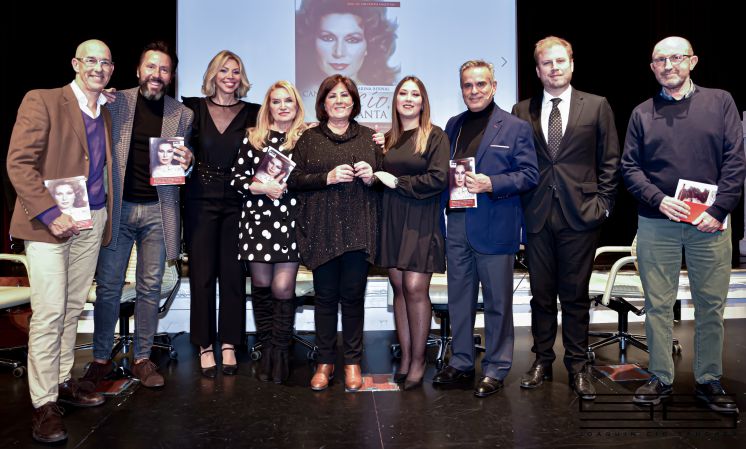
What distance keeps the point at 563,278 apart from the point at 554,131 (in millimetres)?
770

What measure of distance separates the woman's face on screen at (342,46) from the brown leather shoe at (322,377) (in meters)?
3.44

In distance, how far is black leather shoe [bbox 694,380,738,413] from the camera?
275cm

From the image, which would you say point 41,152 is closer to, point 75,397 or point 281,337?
point 75,397

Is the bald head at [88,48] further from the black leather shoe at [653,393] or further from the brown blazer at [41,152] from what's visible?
the black leather shoe at [653,393]

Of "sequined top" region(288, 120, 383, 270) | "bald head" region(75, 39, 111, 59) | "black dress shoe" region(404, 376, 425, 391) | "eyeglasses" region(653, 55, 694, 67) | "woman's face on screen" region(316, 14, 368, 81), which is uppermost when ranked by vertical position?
"woman's face on screen" region(316, 14, 368, 81)

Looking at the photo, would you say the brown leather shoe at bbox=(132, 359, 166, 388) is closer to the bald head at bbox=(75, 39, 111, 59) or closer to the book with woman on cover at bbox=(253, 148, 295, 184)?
the book with woman on cover at bbox=(253, 148, 295, 184)

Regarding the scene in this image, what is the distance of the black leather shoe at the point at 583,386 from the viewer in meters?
2.94

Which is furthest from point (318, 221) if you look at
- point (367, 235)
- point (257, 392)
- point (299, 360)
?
point (299, 360)

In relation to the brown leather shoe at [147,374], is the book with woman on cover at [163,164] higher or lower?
higher

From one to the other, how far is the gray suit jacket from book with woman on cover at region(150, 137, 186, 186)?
0.15 metres

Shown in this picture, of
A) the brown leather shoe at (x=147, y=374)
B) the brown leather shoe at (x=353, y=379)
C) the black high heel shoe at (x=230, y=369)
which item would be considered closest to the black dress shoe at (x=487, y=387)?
the brown leather shoe at (x=353, y=379)

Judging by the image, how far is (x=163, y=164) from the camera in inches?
118

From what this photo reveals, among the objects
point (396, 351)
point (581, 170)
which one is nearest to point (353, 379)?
point (396, 351)

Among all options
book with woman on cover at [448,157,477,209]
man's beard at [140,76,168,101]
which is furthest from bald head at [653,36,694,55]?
man's beard at [140,76,168,101]
